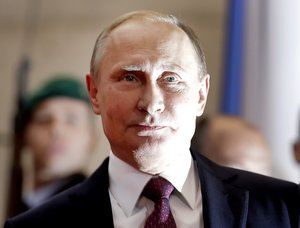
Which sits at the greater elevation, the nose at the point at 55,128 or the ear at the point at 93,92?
the ear at the point at 93,92

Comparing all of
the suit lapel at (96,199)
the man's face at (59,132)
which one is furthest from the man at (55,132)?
the suit lapel at (96,199)

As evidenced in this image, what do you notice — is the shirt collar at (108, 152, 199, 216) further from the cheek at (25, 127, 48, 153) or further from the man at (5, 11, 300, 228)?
the cheek at (25, 127, 48, 153)

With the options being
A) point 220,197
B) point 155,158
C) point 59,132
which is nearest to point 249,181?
point 220,197

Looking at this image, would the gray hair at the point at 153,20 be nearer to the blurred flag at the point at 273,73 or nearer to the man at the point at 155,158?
the man at the point at 155,158

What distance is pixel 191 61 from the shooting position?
2.93 feet

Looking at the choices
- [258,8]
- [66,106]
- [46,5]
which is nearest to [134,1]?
[46,5]

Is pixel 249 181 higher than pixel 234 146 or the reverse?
higher

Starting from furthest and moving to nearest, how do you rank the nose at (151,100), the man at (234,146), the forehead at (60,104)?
the forehead at (60,104) → the man at (234,146) → the nose at (151,100)

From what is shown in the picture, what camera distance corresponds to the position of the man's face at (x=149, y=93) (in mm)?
860

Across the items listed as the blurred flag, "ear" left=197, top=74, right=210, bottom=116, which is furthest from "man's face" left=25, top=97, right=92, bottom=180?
"ear" left=197, top=74, right=210, bottom=116

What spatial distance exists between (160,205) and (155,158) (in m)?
0.08

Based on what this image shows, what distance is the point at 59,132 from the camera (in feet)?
7.07

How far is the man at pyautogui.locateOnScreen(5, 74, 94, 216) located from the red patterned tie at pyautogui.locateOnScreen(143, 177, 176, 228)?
44.0 inches

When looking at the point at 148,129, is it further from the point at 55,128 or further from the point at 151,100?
the point at 55,128
